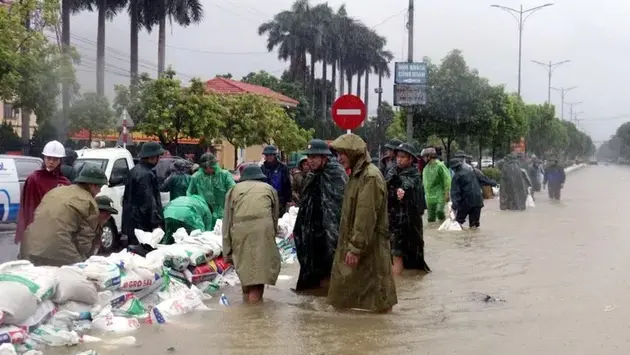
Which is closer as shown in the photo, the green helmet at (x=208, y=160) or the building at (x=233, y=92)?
the green helmet at (x=208, y=160)

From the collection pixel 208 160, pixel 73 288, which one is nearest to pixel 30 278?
pixel 73 288

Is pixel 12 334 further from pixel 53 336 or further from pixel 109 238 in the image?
pixel 109 238

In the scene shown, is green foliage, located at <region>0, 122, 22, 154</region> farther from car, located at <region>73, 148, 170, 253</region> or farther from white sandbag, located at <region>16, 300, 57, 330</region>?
white sandbag, located at <region>16, 300, 57, 330</region>

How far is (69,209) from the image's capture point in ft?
21.2

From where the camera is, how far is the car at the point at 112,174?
11977mm

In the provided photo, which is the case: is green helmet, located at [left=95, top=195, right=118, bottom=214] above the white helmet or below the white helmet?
below

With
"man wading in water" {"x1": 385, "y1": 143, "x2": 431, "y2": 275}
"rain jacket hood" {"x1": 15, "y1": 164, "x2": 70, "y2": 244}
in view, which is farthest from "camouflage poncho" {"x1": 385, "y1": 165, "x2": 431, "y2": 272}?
"rain jacket hood" {"x1": 15, "y1": 164, "x2": 70, "y2": 244}

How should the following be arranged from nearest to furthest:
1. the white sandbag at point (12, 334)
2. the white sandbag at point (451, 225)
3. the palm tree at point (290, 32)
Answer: the white sandbag at point (12, 334) < the white sandbag at point (451, 225) < the palm tree at point (290, 32)

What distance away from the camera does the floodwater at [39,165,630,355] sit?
635 cm

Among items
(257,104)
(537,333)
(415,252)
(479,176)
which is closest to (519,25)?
(257,104)

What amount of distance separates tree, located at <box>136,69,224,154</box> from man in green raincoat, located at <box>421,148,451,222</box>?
1593cm

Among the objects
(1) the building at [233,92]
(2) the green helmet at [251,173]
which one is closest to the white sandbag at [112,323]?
(2) the green helmet at [251,173]

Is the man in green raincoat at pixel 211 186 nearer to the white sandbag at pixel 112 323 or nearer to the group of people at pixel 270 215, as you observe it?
the group of people at pixel 270 215

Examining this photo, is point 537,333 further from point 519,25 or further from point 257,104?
point 519,25
